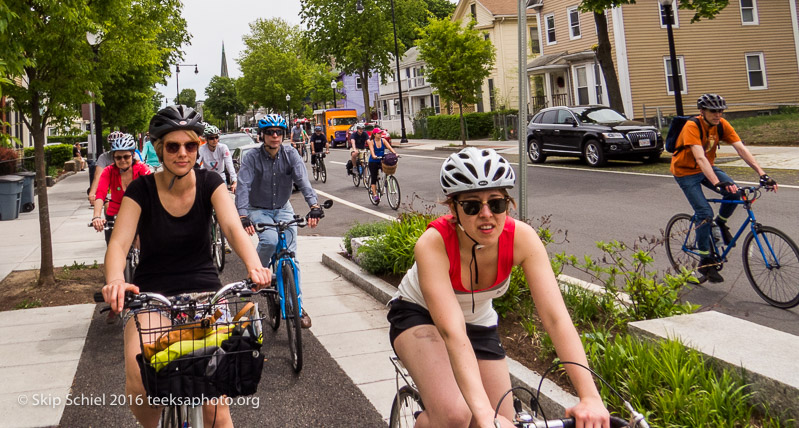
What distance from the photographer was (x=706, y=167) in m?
7.15

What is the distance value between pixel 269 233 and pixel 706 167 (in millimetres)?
4551

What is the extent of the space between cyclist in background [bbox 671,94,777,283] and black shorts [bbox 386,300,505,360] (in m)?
4.82

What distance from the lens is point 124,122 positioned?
1155 inches

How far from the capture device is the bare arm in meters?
2.47

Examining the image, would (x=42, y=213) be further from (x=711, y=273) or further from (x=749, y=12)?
(x=749, y=12)

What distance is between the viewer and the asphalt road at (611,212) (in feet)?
22.5

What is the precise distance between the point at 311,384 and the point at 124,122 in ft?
88.8

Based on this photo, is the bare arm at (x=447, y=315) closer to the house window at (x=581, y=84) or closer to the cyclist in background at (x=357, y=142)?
the cyclist in background at (x=357, y=142)

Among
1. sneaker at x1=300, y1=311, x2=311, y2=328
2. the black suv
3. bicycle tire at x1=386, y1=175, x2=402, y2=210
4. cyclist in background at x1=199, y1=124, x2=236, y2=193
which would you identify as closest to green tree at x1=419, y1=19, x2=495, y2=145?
the black suv

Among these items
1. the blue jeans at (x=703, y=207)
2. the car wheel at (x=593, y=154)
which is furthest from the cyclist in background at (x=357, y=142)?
the blue jeans at (x=703, y=207)

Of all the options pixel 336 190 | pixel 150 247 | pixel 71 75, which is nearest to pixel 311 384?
pixel 150 247

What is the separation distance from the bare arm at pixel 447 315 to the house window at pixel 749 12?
130 ft

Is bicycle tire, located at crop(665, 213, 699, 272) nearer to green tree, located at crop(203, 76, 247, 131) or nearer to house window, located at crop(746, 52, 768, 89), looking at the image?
house window, located at crop(746, 52, 768, 89)

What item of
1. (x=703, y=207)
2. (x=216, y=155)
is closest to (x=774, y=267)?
(x=703, y=207)
